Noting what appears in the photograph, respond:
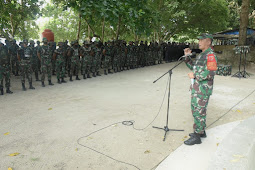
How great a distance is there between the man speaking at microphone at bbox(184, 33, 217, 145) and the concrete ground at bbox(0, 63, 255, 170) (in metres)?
0.44

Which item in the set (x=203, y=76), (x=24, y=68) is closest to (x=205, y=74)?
(x=203, y=76)

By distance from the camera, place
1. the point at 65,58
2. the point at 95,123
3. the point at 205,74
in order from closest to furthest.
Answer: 1. the point at 205,74
2. the point at 95,123
3. the point at 65,58

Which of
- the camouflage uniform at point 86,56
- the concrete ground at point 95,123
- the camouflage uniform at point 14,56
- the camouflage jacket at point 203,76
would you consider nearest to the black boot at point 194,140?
the concrete ground at point 95,123

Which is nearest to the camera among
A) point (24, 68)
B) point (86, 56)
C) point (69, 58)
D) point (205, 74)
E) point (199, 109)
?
point (205, 74)

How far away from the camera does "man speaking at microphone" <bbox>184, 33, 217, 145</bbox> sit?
124 inches

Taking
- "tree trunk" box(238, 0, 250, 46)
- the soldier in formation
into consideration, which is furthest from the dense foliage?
"tree trunk" box(238, 0, 250, 46)

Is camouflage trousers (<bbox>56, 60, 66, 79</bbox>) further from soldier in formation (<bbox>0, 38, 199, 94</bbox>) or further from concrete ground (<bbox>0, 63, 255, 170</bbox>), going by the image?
concrete ground (<bbox>0, 63, 255, 170</bbox>)

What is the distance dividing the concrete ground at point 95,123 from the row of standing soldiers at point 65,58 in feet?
3.01

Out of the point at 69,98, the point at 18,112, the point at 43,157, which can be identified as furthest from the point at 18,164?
the point at 69,98

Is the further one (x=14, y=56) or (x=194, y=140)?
(x=14, y=56)

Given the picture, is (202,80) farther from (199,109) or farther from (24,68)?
(24,68)

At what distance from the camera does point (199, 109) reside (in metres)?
3.30

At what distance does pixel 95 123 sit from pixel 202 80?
2.30 m

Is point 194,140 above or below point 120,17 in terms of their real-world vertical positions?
below
